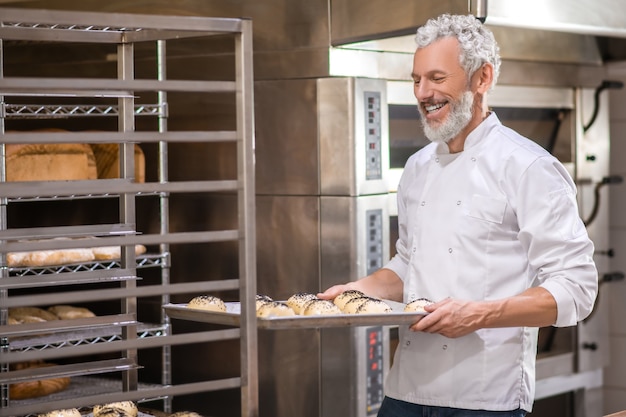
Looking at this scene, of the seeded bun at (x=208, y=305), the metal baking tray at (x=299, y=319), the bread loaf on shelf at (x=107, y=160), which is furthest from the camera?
the bread loaf on shelf at (x=107, y=160)

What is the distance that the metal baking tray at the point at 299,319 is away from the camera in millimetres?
1700

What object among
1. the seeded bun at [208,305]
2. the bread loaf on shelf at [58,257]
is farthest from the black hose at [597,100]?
the seeded bun at [208,305]

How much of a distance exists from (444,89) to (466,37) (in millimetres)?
122

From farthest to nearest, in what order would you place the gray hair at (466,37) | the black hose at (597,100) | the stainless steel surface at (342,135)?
the black hose at (597,100)
the stainless steel surface at (342,135)
the gray hair at (466,37)

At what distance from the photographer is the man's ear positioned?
6.88ft

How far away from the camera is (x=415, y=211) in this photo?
2.22 meters

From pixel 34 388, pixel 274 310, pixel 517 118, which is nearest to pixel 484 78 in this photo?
pixel 274 310

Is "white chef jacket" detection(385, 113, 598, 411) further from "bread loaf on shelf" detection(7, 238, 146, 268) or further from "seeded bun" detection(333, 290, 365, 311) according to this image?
"bread loaf on shelf" detection(7, 238, 146, 268)

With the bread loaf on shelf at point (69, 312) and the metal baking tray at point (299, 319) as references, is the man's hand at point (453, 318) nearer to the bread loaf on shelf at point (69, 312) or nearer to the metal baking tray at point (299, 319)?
the metal baking tray at point (299, 319)

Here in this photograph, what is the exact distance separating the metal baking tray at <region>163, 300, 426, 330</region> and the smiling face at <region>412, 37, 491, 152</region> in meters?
0.43

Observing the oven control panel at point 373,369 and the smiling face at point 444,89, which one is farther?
the oven control panel at point 373,369

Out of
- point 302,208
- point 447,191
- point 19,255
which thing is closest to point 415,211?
point 447,191

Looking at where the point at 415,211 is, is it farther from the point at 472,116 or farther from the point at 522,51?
the point at 522,51

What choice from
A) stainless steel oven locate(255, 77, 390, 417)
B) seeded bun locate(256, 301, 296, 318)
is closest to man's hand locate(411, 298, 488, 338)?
seeded bun locate(256, 301, 296, 318)
